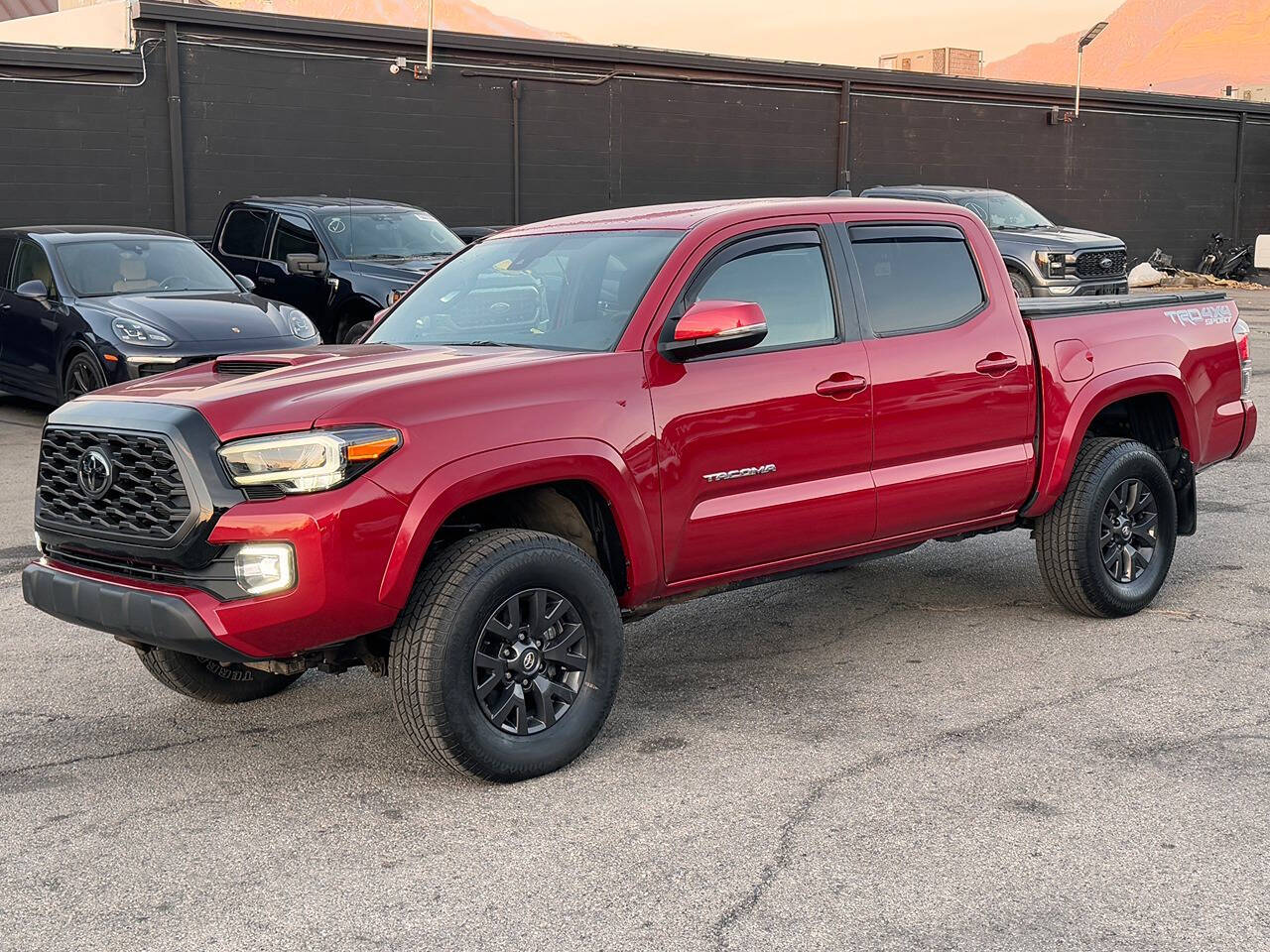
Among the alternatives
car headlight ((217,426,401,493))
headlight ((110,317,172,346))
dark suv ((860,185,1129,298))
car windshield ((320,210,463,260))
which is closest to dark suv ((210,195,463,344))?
car windshield ((320,210,463,260))

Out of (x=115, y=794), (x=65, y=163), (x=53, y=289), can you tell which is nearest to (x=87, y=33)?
(x=65, y=163)

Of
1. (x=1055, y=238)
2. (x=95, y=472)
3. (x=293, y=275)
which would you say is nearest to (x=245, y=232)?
(x=293, y=275)

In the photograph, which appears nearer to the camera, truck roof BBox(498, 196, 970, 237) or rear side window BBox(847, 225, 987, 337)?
truck roof BBox(498, 196, 970, 237)

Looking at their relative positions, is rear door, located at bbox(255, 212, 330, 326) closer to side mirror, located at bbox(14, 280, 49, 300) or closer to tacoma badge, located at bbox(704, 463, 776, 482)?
side mirror, located at bbox(14, 280, 49, 300)

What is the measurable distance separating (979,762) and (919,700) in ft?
2.25

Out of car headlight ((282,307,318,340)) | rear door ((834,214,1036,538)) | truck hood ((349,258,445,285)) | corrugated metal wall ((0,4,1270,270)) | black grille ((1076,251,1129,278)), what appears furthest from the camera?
corrugated metal wall ((0,4,1270,270))

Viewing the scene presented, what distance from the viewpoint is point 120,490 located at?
14.4ft

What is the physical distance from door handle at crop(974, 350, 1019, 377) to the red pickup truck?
0.01 metres

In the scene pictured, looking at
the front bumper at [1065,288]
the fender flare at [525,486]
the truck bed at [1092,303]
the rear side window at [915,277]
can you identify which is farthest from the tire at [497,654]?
the front bumper at [1065,288]

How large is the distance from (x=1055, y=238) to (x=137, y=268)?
41.9 feet

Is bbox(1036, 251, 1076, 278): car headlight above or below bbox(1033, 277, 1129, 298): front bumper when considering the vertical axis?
above

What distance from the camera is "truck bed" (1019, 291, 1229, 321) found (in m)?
6.20

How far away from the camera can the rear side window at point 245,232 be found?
15.2 meters

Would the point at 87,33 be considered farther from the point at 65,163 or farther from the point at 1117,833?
the point at 1117,833
